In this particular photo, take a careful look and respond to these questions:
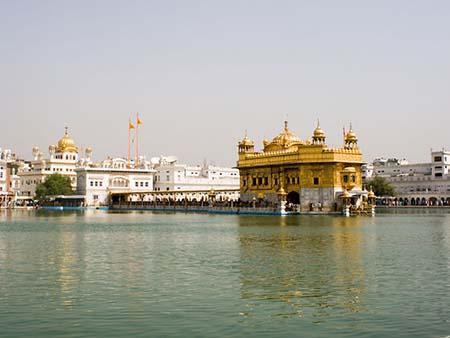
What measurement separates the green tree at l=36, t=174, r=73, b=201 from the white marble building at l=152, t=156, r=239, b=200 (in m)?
18.6

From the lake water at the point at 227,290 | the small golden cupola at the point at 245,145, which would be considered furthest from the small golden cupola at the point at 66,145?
the lake water at the point at 227,290

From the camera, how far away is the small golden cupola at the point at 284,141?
7538cm

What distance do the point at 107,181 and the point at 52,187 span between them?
30.1ft

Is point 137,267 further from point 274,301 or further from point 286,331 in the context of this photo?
point 286,331

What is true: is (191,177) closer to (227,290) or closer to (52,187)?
(52,187)

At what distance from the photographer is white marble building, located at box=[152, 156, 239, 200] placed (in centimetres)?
12038

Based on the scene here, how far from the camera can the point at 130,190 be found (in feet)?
373

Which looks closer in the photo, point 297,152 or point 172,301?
point 172,301

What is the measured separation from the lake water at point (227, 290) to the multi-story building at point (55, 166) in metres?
88.7

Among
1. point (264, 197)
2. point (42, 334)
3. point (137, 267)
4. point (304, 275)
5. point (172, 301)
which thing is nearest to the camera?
point (42, 334)

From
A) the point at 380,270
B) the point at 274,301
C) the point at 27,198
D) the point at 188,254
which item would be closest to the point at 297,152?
the point at 188,254

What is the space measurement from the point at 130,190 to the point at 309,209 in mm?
53990

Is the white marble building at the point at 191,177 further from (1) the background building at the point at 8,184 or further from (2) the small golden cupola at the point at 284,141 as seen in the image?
(2) the small golden cupola at the point at 284,141

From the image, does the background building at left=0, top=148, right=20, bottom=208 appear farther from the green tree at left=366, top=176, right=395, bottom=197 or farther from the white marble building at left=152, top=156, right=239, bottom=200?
the green tree at left=366, top=176, right=395, bottom=197
